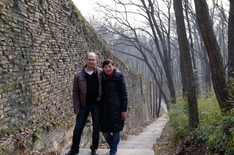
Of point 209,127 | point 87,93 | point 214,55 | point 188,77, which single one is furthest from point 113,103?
point 188,77

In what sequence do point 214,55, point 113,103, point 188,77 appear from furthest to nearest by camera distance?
point 188,77 → point 214,55 → point 113,103

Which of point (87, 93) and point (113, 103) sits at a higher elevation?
point (87, 93)

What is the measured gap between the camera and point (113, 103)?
4148mm

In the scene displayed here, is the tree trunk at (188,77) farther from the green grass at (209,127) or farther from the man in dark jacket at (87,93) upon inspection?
the man in dark jacket at (87,93)

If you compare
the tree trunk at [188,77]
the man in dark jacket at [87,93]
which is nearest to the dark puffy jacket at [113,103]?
the man in dark jacket at [87,93]

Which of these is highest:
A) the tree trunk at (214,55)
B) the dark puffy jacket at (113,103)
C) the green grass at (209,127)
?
the tree trunk at (214,55)

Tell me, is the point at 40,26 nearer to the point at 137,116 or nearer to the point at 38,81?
the point at 38,81

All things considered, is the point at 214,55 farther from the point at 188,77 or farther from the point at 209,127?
the point at 188,77

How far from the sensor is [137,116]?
19.4m

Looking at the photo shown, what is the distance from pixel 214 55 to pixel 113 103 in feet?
9.29

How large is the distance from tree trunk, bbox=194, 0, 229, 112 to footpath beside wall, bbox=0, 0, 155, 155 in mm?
3855

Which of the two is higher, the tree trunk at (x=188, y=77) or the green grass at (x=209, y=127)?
the tree trunk at (x=188, y=77)

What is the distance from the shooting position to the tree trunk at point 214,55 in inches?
210

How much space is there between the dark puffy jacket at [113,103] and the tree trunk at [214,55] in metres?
2.43
